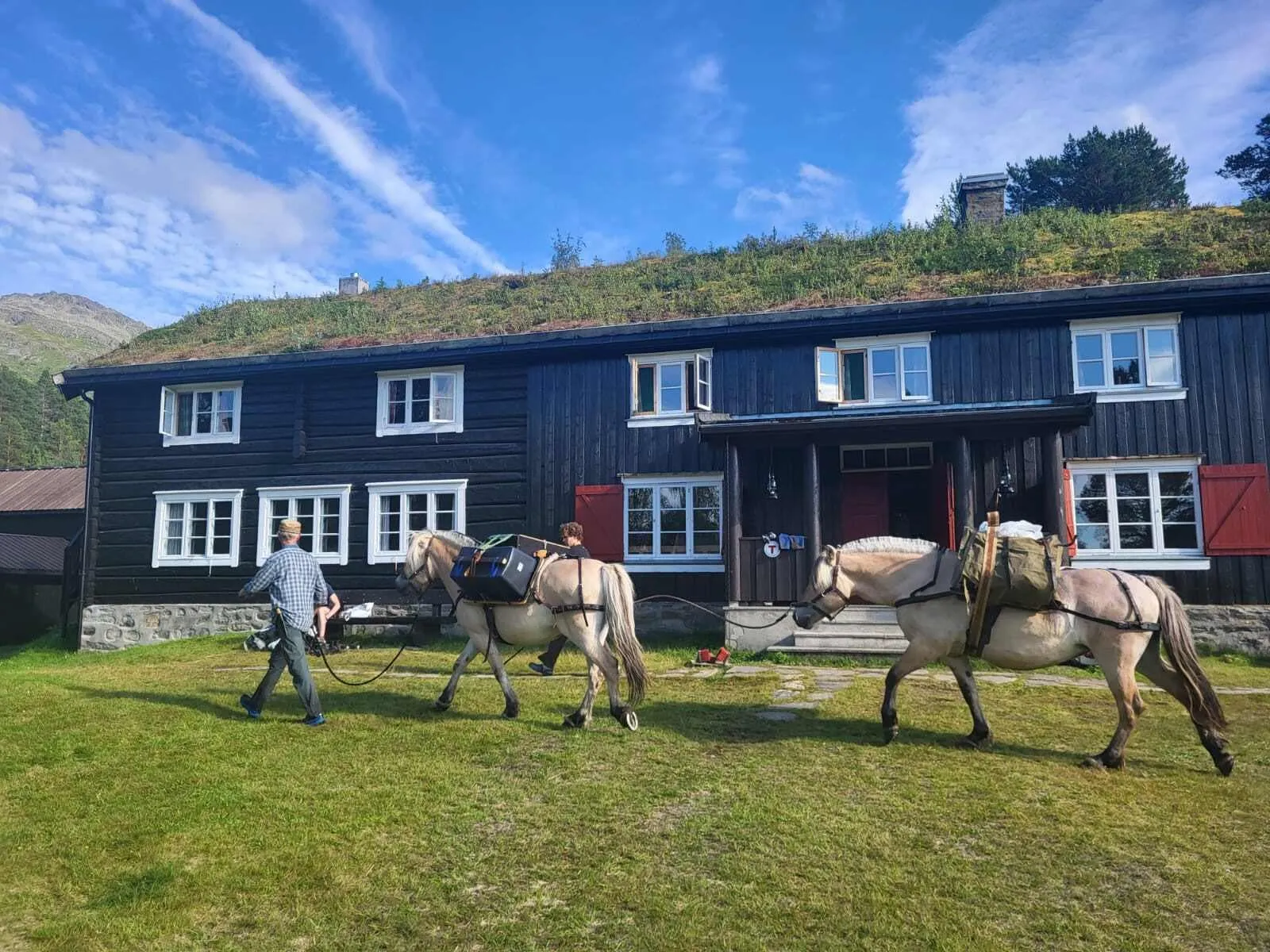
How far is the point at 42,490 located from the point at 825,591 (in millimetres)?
26202

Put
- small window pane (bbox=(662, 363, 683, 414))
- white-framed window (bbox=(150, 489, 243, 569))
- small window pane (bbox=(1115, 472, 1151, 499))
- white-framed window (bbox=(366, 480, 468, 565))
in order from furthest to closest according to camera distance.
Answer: white-framed window (bbox=(150, 489, 243, 569)), white-framed window (bbox=(366, 480, 468, 565)), small window pane (bbox=(662, 363, 683, 414)), small window pane (bbox=(1115, 472, 1151, 499))

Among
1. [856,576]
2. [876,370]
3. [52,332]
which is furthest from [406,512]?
[52,332]

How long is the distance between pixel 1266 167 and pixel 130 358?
1832 inches

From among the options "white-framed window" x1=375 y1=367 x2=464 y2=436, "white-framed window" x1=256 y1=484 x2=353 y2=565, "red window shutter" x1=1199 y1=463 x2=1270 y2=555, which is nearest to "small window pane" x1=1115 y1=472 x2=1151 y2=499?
"red window shutter" x1=1199 y1=463 x2=1270 y2=555

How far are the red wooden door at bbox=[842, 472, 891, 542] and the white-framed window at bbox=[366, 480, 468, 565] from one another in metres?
7.79

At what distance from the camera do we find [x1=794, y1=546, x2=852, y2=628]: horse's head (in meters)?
7.30

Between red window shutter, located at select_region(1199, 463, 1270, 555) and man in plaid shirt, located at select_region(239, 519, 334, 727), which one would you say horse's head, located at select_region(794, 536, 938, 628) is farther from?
red window shutter, located at select_region(1199, 463, 1270, 555)

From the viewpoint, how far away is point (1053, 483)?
1309 cm

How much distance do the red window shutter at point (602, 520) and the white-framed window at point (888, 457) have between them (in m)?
4.46

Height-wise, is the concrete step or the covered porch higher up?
the covered porch

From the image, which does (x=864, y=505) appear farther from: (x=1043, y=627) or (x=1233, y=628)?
(x=1043, y=627)

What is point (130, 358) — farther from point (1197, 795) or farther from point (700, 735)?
point (1197, 795)

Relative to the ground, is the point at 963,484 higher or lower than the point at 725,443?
lower

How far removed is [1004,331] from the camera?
49.3 feet
